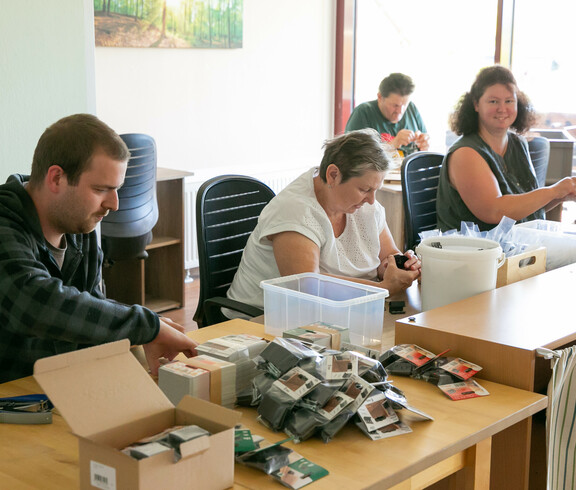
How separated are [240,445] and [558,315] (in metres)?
0.97

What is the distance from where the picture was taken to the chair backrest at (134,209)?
384cm

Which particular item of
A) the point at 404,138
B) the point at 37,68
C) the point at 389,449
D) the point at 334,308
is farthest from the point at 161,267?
the point at 389,449

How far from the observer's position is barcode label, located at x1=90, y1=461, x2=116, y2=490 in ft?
3.49

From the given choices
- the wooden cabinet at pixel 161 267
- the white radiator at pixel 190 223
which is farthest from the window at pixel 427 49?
the wooden cabinet at pixel 161 267

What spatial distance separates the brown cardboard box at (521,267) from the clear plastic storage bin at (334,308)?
490 mm

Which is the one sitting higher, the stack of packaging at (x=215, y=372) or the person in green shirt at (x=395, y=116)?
the person in green shirt at (x=395, y=116)

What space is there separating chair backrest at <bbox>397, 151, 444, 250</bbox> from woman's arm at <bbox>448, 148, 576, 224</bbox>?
0.30 metres

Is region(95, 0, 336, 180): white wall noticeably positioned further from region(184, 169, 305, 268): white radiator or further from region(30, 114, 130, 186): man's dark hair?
region(30, 114, 130, 186): man's dark hair

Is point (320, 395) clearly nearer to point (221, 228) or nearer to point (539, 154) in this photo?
point (221, 228)

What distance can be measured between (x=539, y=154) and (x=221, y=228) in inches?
81.5

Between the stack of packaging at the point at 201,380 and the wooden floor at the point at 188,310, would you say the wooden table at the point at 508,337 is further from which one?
the wooden floor at the point at 188,310

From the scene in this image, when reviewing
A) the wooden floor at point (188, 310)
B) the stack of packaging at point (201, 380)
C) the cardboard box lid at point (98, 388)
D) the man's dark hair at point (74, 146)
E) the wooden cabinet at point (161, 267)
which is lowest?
the wooden floor at point (188, 310)

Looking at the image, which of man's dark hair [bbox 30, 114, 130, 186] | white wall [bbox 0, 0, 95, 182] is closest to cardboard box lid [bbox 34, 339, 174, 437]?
man's dark hair [bbox 30, 114, 130, 186]

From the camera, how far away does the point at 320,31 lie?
6.15 metres
